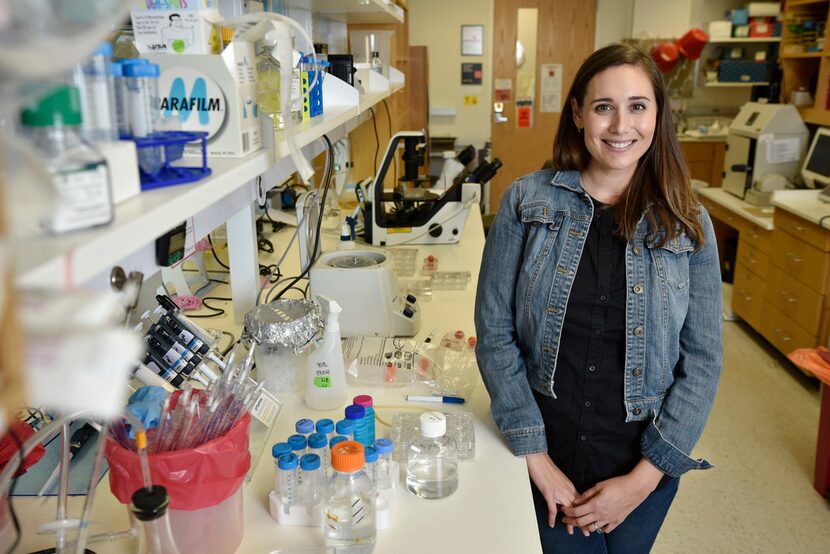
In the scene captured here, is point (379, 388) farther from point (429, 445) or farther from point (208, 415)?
point (208, 415)

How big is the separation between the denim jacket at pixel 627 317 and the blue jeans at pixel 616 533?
4.5 inches

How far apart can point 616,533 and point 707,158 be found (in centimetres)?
508

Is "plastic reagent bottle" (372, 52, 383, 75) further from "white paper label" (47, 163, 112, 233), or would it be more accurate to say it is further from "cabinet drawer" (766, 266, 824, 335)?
"white paper label" (47, 163, 112, 233)

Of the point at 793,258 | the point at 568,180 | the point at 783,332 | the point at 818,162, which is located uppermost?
the point at 568,180

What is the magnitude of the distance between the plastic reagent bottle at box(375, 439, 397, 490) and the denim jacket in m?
0.30

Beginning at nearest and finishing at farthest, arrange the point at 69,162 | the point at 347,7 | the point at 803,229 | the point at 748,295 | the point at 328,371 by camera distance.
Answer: the point at 69,162, the point at 328,371, the point at 347,7, the point at 803,229, the point at 748,295

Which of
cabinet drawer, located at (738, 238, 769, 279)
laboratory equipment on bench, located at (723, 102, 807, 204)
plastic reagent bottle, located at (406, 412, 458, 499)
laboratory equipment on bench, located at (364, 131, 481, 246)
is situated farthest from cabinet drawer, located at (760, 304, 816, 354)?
plastic reagent bottle, located at (406, 412, 458, 499)

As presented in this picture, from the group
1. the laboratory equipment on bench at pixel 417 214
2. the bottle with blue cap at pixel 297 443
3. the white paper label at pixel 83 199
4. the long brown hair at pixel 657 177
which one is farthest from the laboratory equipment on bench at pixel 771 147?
the white paper label at pixel 83 199

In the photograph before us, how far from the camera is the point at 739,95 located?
639 cm

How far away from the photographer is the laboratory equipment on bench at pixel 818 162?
385 centimetres

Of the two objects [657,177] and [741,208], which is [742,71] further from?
[657,177]

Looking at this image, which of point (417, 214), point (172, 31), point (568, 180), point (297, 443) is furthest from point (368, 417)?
point (417, 214)

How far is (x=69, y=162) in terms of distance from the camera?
1.99ft

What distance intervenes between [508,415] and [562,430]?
14 centimetres
